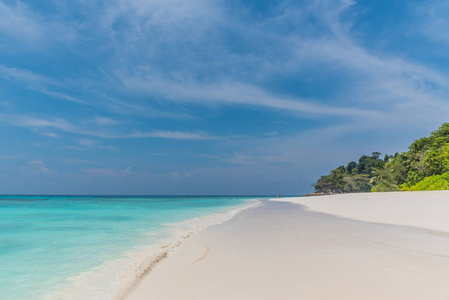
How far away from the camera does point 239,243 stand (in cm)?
662

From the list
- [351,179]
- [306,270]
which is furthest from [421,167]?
[351,179]

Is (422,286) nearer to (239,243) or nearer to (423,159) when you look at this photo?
(239,243)

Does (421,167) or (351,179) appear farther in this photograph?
(351,179)

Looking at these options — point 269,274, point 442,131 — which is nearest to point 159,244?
point 269,274

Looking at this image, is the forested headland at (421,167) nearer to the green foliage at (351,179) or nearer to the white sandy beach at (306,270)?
the white sandy beach at (306,270)

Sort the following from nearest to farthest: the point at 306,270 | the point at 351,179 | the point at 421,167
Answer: the point at 306,270, the point at 421,167, the point at 351,179

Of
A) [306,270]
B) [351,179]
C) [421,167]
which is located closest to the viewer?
[306,270]

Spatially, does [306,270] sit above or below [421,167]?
below

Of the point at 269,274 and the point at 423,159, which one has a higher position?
the point at 423,159

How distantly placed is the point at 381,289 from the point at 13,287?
5.53 metres

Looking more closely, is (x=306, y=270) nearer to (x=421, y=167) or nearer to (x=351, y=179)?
(x=421, y=167)

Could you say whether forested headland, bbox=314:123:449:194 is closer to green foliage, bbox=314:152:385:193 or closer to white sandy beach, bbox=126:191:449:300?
white sandy beach, bbox=126:191:449:300

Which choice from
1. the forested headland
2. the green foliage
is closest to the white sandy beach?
the forested headland

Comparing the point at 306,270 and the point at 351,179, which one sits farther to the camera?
the point at 351,179
